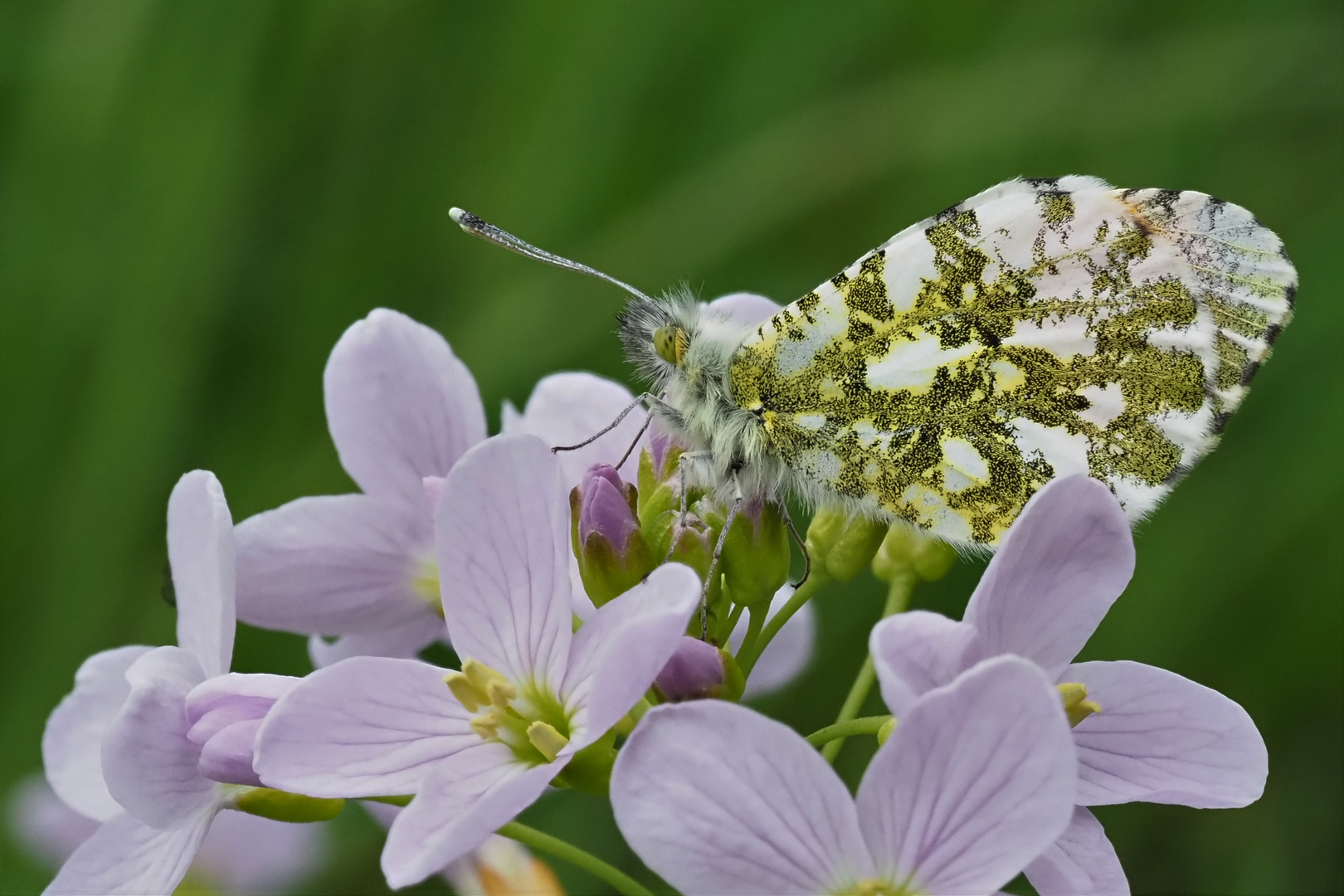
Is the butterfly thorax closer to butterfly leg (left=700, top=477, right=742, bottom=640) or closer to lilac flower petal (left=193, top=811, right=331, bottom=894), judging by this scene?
butterfly leg (left=700, top=477, right=742, bottom=640)

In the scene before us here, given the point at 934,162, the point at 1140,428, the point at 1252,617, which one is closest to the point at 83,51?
the point at 934,162

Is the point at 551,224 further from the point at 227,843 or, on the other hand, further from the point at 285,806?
the point at 285,806

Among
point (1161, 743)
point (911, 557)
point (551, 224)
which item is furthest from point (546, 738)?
point (551, 224)

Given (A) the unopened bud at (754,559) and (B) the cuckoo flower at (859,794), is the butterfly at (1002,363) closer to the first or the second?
(A) the unopened bud at (754,559)

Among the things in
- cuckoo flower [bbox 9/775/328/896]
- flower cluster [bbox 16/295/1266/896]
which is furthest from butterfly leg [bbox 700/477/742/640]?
cuckoo flower [bbox 9/775/328/896]

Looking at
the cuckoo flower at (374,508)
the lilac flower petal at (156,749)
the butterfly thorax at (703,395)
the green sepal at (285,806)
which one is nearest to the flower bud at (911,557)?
→ the butterfly thorax at (703,395)

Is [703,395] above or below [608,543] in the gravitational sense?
above

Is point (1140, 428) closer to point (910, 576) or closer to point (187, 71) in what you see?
point (910, 576)
